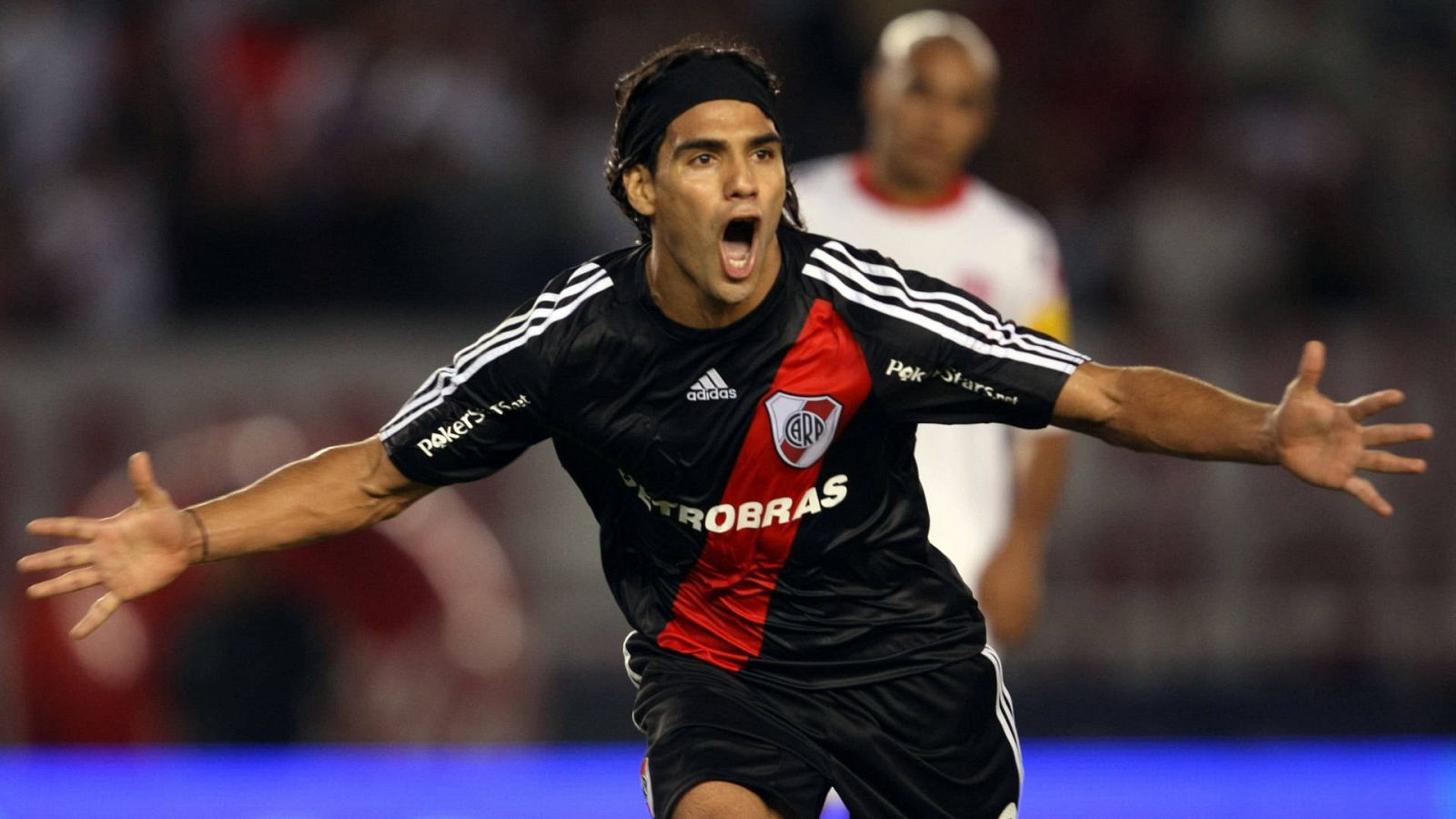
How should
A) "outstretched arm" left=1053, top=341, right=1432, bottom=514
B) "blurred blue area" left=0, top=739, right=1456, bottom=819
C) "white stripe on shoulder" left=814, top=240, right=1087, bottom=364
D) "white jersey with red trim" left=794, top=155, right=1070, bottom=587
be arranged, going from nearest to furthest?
"outstretched arm" left=1053, top=341, right=1432, bottom=514, "white stripe on shoulder" left=814, top=240, right=1087, bottom=364, "white jersey with red trim" left=794, top=155, right=1070, bottom=587, "blurred blue area" left=0, top=739, right=1456, bottom=819

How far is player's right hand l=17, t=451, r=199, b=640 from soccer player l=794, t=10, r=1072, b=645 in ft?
7.54

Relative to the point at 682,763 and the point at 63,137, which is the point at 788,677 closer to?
the point at 682,763

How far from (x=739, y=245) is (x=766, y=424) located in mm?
358

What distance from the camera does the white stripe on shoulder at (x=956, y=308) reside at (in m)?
4.44

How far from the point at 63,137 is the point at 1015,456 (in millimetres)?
5639

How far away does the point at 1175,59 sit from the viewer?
10.8 meters

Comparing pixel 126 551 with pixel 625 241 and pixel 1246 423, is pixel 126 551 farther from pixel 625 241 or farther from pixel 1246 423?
pixel 625 241

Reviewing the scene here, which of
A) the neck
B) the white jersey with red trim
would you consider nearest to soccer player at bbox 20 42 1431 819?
the white jersey with red trim

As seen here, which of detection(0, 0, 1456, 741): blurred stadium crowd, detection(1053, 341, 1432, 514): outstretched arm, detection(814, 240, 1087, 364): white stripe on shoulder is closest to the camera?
detection(1053, 341, 1432, 514): outstretched arm

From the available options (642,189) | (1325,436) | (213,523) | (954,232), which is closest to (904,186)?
(954,232)

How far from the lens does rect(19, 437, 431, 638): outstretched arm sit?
172 inches

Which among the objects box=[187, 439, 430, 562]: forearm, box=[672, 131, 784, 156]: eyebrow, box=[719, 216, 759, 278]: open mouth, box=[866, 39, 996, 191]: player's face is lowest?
box=[187, 439, 430, 562]: forearm

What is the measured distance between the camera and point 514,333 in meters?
4.47

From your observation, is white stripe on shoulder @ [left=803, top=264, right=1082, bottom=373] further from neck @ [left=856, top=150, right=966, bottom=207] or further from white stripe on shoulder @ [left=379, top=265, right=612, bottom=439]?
neck @ [left=856, top=150, right=966, bottom=207]
